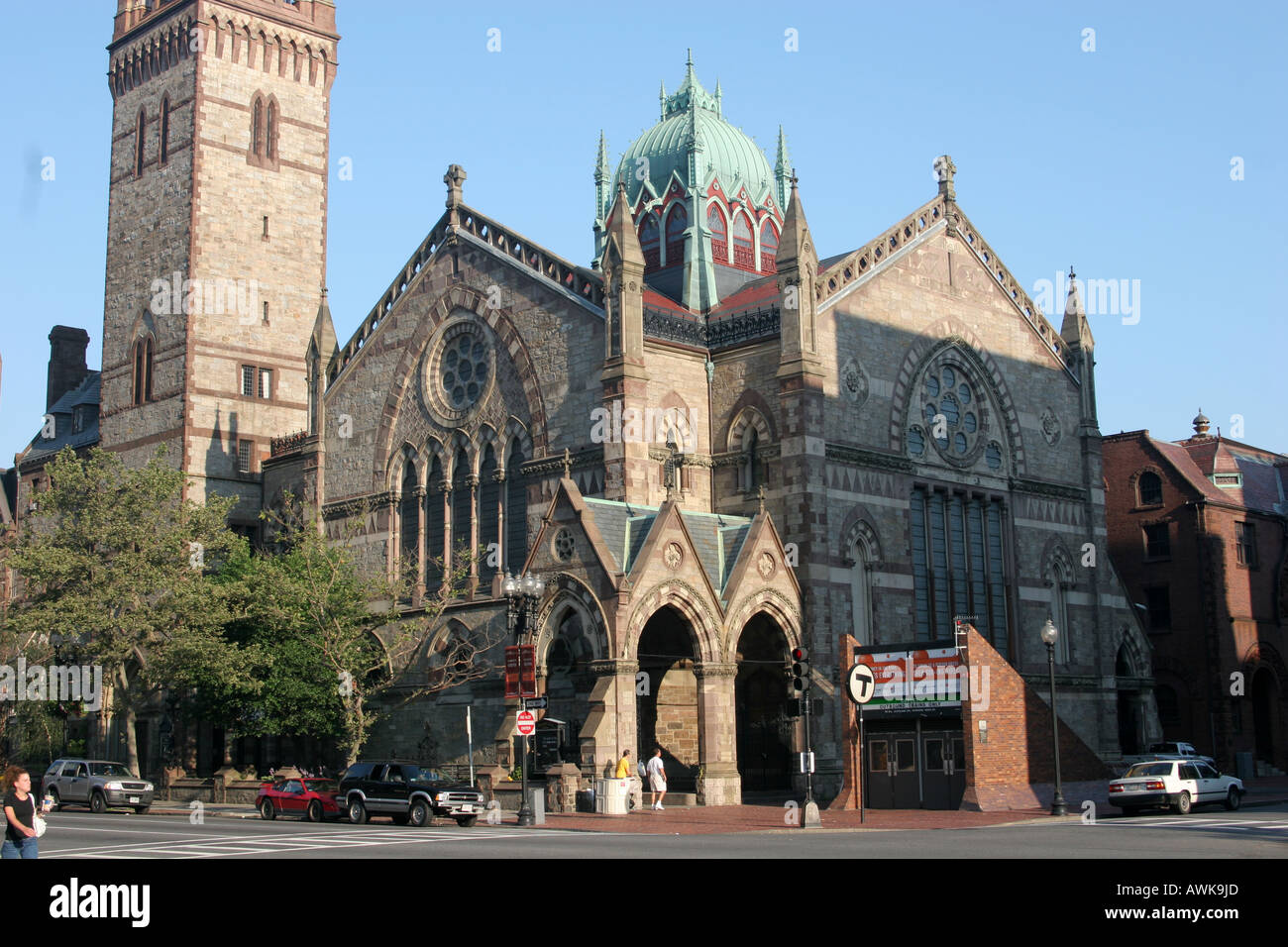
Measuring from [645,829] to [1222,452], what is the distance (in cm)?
4539

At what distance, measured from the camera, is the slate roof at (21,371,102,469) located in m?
78.6

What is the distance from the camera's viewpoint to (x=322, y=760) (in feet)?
180

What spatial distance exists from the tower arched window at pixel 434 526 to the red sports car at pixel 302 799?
1385cm

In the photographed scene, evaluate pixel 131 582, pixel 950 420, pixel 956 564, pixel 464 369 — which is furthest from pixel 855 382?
pixel 131 582

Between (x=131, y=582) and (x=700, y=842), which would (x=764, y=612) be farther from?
(x=131, y=582)

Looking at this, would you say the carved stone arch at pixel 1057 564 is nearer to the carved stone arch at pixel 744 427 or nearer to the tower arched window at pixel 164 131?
the carved stone arch at pixel 744 427

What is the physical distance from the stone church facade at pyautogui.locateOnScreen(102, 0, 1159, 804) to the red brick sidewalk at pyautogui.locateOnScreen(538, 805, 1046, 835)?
5.18 ft

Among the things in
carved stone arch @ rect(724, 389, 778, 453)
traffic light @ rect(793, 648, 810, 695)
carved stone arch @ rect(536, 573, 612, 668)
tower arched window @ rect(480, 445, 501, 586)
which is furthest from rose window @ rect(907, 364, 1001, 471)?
traffic light @ rect(793, 648, 810, 695)

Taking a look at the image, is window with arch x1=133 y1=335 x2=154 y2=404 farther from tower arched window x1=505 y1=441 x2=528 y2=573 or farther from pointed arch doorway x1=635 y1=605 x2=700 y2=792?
pointed arch doorway x1=635 y1=605 x2=700 y2=792

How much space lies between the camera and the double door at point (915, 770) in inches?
1508

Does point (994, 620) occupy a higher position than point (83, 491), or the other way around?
point (83, 491)
